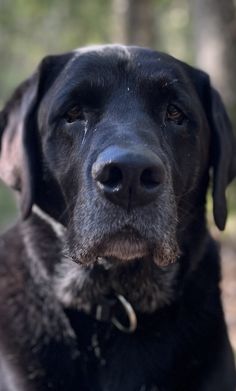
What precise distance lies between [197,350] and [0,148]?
4.39 feet

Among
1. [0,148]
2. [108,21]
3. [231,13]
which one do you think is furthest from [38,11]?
[0,148]

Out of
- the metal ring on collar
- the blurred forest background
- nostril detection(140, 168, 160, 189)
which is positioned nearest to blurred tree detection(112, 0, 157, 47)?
the blurred forest background

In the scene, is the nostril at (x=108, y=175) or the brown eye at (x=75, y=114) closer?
the nostril at (x=108, y=175)

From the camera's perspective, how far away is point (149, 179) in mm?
2965

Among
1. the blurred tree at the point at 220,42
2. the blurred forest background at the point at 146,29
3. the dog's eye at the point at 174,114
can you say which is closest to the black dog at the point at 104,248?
the dog's eye at the point at 174,114

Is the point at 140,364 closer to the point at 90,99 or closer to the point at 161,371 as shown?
the point at 161,371

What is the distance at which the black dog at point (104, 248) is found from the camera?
3322 millimetres

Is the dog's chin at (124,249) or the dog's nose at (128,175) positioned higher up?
the dog's nose at (128,175)

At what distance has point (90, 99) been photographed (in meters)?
3.38

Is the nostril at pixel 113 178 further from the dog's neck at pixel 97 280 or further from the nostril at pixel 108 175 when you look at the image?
the dog's neck at pixel 97 280

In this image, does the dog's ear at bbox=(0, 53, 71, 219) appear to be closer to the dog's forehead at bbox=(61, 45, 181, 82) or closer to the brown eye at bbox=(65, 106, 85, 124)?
the dog's forehead at bbox=(61, 45, 181, 82)

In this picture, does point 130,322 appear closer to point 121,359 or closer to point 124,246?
point 121,359

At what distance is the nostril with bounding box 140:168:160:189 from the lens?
292 cm

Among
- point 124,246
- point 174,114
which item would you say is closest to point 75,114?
point 174,114
